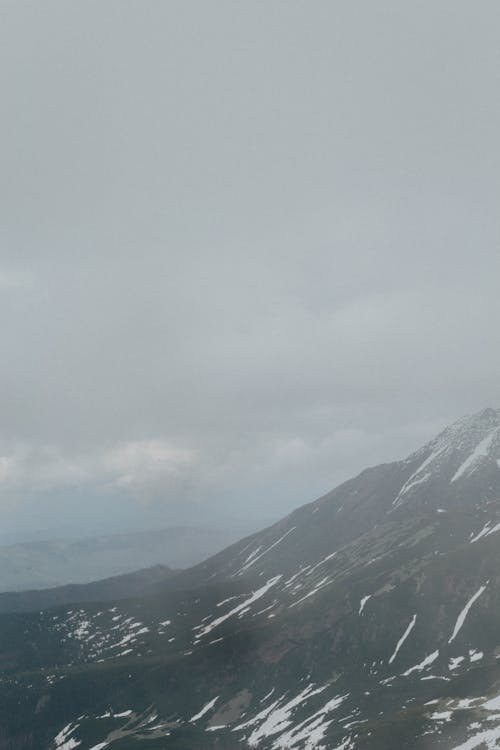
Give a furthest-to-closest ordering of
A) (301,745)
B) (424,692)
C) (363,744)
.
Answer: (424,692) < (301,745) < (363,744)

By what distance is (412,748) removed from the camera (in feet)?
480

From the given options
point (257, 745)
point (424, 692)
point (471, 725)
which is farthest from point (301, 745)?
point (471, 725)

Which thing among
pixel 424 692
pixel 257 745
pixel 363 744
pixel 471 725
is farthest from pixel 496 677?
pixel 257 745

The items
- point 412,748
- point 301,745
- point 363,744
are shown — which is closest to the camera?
point 412,748

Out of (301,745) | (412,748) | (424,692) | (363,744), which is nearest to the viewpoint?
(412,748)

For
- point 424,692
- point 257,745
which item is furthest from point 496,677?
point 257,745

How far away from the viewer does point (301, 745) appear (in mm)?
183125

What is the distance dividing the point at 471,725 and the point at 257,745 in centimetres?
8059

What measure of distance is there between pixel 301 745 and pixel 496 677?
205 ft

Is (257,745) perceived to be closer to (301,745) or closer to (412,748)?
(301,745)

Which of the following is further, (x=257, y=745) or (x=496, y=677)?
(x=257, y=745)

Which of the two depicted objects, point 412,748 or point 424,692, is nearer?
point 412,748

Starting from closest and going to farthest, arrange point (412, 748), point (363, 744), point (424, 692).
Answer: point (412, 748) → point (363, 744) → point (424, 692)

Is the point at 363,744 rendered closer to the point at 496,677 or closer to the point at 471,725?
the point at 471,725
